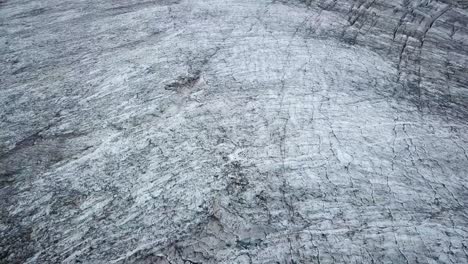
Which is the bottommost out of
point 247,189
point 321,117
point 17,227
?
point 17,227

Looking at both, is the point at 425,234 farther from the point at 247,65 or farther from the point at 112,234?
the point at 247,65

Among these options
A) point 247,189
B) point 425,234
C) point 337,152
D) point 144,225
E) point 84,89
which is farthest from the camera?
point 84,89

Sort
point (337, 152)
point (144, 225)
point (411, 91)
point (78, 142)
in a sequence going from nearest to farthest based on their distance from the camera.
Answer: point (144, 225), point (337, 152), point (78, 142), point (411, 91)

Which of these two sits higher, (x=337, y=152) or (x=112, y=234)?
(x=337, y=152)

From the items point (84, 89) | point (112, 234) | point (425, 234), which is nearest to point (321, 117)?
point (425, 234)

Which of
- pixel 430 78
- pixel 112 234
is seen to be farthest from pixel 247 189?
pixel 430 78

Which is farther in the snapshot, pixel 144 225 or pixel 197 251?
pixel 144 225
